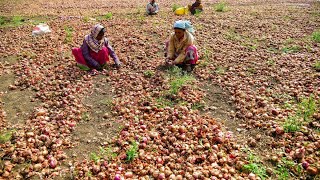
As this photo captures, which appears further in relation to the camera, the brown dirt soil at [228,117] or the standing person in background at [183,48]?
the standing person in background at [183,48]

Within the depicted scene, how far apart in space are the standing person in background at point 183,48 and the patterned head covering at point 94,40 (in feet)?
5.20

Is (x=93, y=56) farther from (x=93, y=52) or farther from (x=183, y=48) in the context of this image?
(x=183, y=48)

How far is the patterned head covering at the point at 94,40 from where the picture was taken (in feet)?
19.7

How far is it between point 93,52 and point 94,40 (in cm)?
31

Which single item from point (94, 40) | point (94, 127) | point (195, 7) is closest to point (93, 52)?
point (94, 40)

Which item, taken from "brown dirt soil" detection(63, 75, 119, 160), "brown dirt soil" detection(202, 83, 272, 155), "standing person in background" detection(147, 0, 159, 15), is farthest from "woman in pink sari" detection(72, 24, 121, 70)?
"standing person in background" detection(147, 0, 159, 15)

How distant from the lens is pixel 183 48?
20.7ft

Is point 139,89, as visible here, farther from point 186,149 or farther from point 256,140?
point 256,140

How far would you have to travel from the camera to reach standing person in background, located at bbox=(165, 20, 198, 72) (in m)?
6.02

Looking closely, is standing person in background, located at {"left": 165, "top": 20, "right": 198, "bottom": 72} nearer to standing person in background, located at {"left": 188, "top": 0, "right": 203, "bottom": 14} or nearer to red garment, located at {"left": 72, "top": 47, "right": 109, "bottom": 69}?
red garment, located at {"left": 72, "top": 47, "right": 109, "bottom": 69}

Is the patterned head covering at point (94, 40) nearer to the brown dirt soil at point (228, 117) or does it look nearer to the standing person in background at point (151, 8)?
the brown dirt soil at point (228, 117)

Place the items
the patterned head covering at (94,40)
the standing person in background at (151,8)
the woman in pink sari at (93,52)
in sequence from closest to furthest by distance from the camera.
Result: the patterned head covering at (94,40) → the woman in pink sari at (93,52) → the standing person in background at (151,8)

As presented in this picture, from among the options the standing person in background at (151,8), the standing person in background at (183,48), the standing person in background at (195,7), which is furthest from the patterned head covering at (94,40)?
the standing person in background at (195,7)

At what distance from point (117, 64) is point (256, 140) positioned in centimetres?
368
